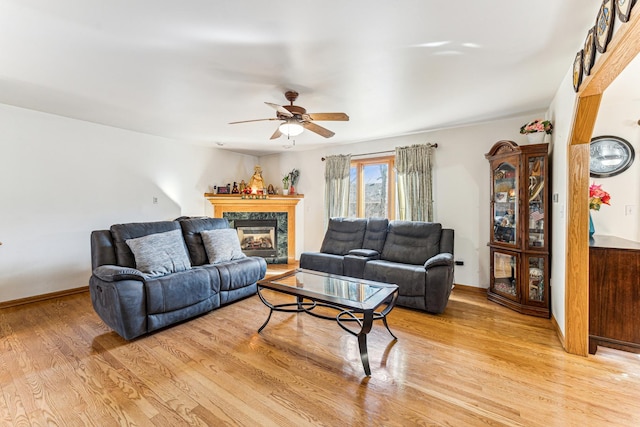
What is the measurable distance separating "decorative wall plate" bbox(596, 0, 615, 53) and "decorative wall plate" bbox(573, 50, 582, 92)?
465 millimetres

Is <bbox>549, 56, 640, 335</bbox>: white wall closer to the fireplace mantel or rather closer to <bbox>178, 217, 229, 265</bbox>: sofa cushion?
<bbox>178, 217, 229, 265</bbox>: sofa cushion

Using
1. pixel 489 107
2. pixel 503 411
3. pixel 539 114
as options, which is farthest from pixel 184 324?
pixel 539 114

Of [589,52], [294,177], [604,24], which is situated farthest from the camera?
[294,177]

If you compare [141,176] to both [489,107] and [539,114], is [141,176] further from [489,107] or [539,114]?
[539,114]

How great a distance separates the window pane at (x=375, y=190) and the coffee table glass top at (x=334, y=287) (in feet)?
7.25

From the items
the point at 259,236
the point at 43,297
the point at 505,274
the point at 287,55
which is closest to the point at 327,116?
the point at 287,55

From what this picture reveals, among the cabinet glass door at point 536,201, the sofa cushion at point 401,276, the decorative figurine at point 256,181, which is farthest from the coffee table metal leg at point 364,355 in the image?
the decorative figurine at point 256,181

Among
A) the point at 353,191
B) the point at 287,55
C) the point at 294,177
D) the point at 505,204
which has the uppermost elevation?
the point at 287,55

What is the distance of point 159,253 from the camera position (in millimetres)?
3012

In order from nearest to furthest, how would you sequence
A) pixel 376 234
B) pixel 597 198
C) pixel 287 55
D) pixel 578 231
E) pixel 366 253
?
pixel 287 55 < pixel 578 231 < pixel 597 198 < pixel 366 253 < pixel 376 234

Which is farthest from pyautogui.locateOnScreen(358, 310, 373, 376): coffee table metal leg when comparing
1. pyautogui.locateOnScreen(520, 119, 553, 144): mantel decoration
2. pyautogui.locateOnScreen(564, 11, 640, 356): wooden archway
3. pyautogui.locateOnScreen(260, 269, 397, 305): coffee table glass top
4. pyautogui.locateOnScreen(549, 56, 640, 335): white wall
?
pyautogui.locateOnScreen(520, 119, 553, 144): mantel decoration

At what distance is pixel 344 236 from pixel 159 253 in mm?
2628

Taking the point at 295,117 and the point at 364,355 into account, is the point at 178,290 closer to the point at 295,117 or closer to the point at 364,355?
the point at 364,355

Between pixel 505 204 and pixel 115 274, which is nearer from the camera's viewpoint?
pixel 115 274
